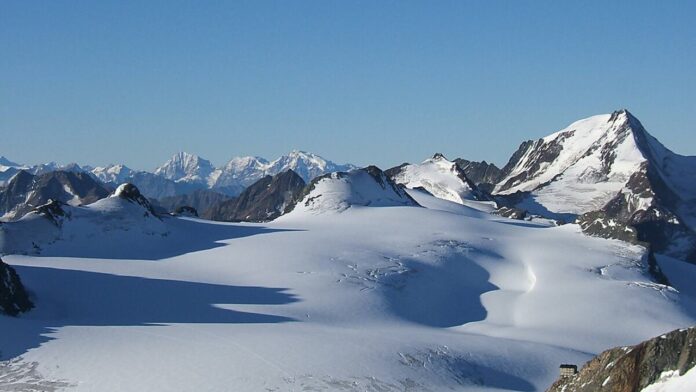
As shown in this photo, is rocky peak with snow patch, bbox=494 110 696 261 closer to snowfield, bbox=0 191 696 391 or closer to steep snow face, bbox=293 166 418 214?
steep snow face, bbox=293 166 418 214

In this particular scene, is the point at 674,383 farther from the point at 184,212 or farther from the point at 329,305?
the point at 184,212

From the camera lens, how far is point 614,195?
181 metres

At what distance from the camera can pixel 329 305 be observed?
200 ft

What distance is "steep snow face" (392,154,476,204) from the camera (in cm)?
17100

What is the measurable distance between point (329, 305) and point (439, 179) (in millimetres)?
125485

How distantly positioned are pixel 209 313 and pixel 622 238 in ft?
154

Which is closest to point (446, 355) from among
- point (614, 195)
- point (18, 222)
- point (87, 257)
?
point (87, 257)

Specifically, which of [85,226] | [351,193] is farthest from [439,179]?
[85,226]

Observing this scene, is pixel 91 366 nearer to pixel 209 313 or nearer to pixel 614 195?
pixel 209 313

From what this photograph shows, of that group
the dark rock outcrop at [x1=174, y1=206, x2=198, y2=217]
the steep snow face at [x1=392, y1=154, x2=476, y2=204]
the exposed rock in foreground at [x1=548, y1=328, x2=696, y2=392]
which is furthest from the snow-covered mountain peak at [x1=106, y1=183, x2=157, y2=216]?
the steep snow face at [x1=392, y1=154, x2=476, y2=204]

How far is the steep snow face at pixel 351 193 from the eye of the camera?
104m

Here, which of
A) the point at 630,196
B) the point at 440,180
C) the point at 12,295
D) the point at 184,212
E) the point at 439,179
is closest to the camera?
the point at 12,295

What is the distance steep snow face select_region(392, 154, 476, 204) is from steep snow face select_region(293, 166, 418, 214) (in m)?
50.6

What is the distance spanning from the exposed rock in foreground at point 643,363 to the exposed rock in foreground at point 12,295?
38604mm
